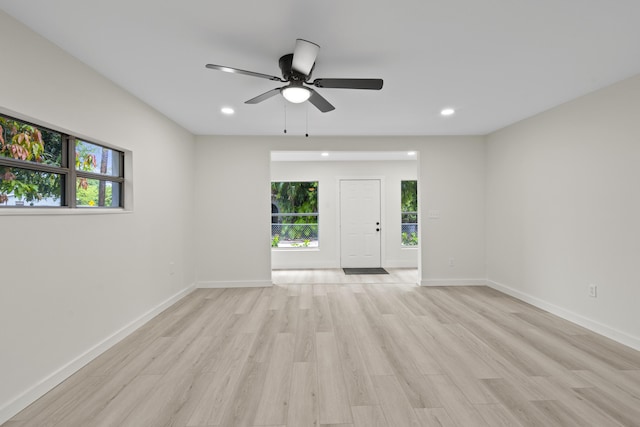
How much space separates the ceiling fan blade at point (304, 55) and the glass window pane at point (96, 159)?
1.95m

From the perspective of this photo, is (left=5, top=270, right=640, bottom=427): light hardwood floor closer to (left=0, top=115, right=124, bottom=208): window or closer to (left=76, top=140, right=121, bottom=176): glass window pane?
(left=0, top=115, right=124, bottom=208): window

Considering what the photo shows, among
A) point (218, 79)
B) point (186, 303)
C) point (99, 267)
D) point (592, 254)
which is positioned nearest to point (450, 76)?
point (218, 79)

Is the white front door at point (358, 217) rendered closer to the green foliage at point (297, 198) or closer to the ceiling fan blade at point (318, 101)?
the green foliage at point (297, 198)

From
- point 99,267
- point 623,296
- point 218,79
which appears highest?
point 218,79

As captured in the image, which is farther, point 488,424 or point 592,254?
point 592,254

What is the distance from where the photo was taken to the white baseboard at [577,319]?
8.88ft

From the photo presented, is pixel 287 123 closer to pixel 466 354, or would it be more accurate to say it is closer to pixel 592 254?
pixel 466 354

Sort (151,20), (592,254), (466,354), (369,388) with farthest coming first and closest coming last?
(592,254) → (466,354) → (369,388) → (151,20)

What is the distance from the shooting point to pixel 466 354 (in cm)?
→ 252

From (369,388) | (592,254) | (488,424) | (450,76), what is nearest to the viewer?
(488,424)

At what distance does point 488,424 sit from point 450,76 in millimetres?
2646

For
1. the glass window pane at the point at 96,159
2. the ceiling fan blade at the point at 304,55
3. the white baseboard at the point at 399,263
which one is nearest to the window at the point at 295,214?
the white baseboard at the point at 399,263

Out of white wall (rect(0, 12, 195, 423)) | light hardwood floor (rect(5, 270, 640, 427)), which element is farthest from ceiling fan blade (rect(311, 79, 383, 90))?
light hardwood floor (rect(5, 270, 640, 427))

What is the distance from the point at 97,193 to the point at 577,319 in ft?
16.5
